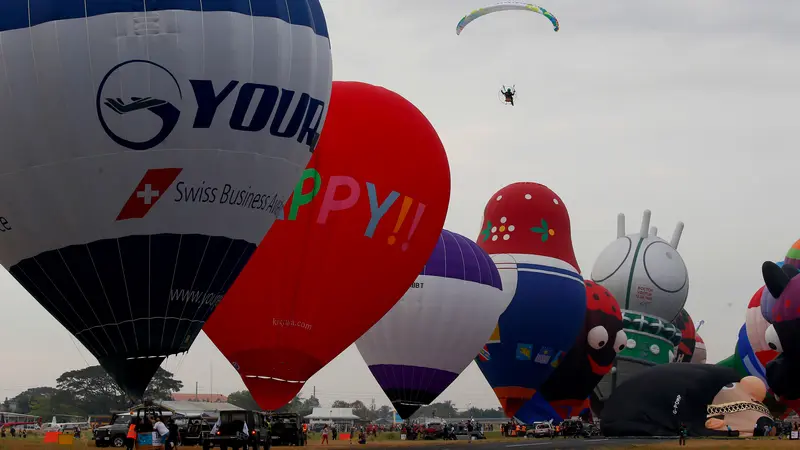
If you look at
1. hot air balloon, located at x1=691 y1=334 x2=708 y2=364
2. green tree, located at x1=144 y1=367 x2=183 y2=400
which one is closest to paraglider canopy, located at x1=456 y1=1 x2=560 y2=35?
hot air balloon, located at x1=691 y1=334 x2=708 y2=364

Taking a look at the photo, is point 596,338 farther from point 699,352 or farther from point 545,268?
point 699,352

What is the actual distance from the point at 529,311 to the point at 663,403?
6.14 m

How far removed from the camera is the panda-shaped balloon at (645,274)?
55.4 metres

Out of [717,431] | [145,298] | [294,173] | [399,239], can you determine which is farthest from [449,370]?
[145,298]

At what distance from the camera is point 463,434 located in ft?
167

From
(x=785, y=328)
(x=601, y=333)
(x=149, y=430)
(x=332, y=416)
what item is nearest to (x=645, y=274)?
(x=601, y=333)

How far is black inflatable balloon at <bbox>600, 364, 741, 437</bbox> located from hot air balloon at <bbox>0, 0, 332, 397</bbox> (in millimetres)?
21666

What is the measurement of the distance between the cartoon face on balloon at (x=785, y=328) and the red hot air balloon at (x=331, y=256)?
1098cm

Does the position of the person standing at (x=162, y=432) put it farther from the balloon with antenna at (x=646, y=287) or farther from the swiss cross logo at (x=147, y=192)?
the balloon with antenna at (x=646, y=287)

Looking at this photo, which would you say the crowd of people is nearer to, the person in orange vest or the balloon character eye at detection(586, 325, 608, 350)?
the person in orange vest

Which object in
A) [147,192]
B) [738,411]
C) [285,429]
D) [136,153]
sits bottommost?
[285,429]

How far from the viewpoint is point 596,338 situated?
45.7 m

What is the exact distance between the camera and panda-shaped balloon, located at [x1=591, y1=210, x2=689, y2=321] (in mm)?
55406

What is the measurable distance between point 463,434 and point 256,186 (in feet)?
102
